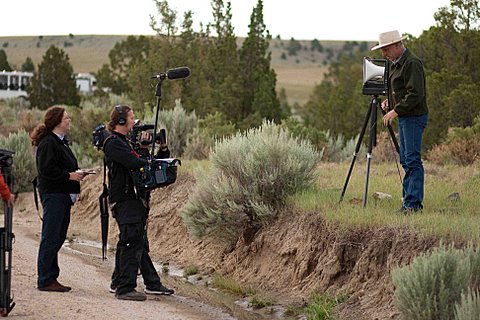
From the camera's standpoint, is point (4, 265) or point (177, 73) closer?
point (4, 265)

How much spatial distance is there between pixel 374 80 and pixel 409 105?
37.7 inches

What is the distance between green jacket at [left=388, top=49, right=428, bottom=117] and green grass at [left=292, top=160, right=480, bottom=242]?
4.35 ft

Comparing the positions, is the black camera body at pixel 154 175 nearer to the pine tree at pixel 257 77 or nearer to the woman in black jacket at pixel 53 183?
the woman in black jacket at pixel 53 183

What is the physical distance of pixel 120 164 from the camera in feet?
35.6

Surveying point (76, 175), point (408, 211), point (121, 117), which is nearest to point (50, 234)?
point (76, 175)

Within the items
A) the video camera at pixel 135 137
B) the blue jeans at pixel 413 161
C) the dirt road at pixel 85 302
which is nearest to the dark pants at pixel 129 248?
the dirt road at pixel 85 302

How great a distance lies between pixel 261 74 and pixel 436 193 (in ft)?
57.7

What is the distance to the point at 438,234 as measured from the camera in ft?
33.1

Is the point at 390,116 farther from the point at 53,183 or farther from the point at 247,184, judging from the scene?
the point at 53,183

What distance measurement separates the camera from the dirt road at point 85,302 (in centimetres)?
1000

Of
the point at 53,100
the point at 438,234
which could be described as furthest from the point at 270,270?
the point at 53,100

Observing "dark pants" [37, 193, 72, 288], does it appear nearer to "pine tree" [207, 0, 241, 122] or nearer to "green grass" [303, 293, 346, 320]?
"green grass" [303, 293, 346, 320]

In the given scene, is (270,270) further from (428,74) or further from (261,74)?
(261,74)

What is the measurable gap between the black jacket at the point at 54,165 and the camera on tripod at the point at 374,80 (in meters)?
4.06
